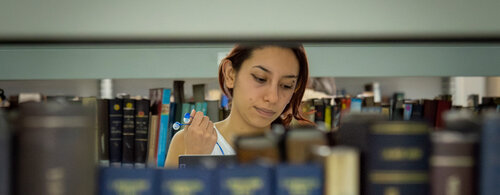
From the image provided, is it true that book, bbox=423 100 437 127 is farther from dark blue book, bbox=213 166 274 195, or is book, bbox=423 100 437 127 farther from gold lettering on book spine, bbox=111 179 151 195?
gold lettering on book spine, bbox=111 179 151 195

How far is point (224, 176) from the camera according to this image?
2.23 ft

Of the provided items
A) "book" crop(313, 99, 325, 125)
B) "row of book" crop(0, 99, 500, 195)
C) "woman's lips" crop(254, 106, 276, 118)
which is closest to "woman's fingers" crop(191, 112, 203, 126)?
"woman's lips" crop(254, 106, 276, 118)

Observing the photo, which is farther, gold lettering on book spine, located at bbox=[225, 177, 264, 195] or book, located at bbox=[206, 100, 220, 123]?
book, located at bbox=[206, 100, 220, 123]

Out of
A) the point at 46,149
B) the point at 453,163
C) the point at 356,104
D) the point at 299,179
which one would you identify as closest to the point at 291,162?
the point at 299,179

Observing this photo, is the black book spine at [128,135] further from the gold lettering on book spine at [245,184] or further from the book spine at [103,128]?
the gold lettering on book spine at [245,184]

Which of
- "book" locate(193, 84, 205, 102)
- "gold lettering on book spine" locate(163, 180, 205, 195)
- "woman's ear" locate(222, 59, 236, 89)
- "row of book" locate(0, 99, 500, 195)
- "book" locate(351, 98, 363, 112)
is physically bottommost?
"gold lettering on book spine" locate(163, 180, 205, 195)

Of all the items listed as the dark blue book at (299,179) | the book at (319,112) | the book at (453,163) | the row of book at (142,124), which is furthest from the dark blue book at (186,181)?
the book at (319,112)

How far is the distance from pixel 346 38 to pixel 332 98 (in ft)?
1.15

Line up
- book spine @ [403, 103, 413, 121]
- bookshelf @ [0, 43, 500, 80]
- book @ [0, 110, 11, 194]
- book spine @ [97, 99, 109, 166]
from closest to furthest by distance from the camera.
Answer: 1. book @ [0, 110, 11, 194]
2. bookshelf @ [0, 43, 500, 80]
3. book spine @ [97, 99, 109, 166]
4. book spine @ [403, 103, 413, 121]

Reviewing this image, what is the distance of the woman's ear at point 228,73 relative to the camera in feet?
4.82

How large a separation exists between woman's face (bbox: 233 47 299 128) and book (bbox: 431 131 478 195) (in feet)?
2.77

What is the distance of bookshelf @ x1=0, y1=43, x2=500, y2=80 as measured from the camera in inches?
54.7

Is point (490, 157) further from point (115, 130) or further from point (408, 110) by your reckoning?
point (115, 130)

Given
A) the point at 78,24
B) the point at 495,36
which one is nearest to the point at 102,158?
the point at 78,24
